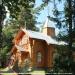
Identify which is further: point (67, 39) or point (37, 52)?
point (37, 52)

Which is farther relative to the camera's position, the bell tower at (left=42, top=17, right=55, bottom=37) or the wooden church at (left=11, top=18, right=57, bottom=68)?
the bell tower at (left=42, top=17, right=55, bottom=37)

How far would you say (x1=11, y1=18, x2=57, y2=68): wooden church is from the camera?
41.7 metres

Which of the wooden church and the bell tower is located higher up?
the bell tower

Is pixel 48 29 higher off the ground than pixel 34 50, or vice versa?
pixel 48 29

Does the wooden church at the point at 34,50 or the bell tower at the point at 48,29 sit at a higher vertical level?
the bell tower at the point at 48,29

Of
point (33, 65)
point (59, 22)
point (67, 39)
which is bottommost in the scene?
point (33, 65)

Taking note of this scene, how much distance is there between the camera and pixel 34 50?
41.9 metres

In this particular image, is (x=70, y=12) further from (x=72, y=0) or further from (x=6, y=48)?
(x=6, y=48)

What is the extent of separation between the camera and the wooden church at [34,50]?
137 feet

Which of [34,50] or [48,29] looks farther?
[48,29]

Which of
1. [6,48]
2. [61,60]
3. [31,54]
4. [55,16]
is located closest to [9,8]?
[55,16]

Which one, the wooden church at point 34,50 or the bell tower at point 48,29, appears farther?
the bell tower at point 48,29

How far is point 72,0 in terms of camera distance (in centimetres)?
1945

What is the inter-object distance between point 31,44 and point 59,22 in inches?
896
